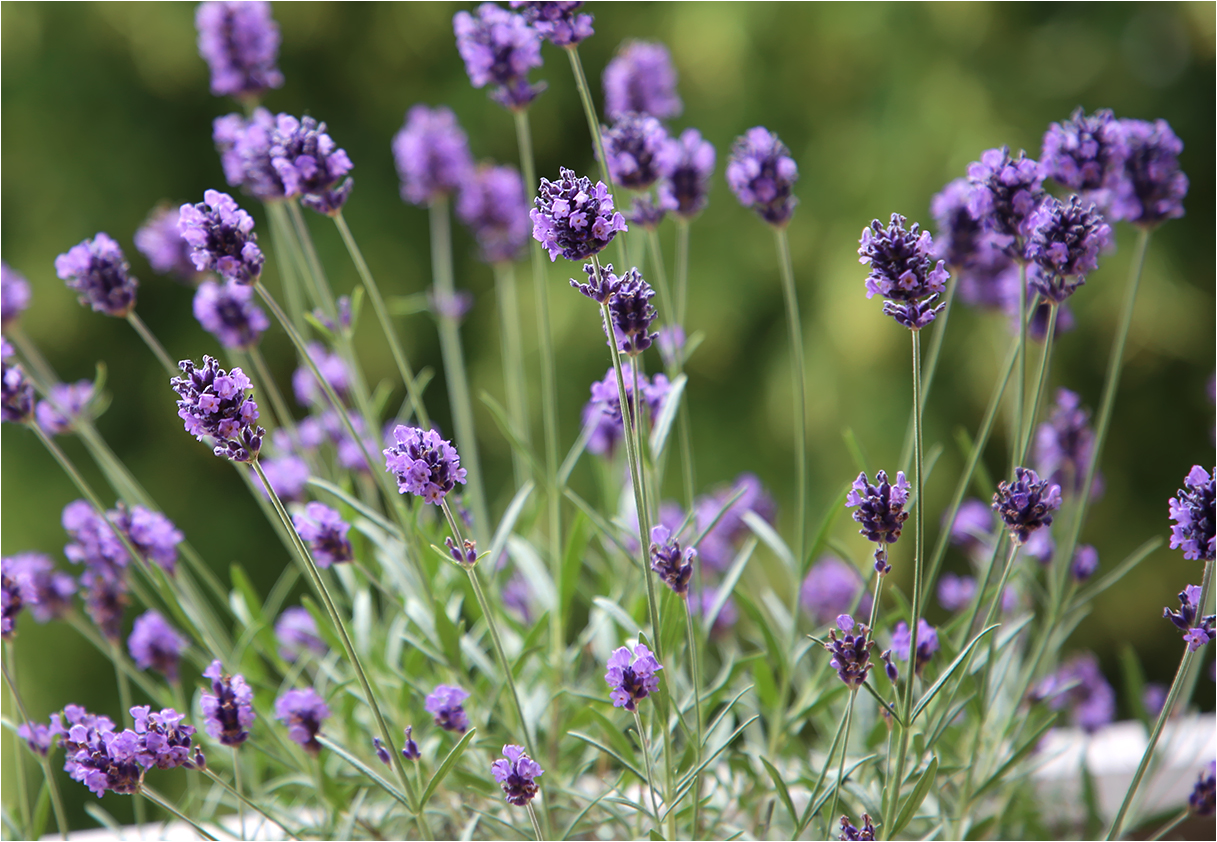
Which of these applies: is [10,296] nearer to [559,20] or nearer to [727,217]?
[559,20]

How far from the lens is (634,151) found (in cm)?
77

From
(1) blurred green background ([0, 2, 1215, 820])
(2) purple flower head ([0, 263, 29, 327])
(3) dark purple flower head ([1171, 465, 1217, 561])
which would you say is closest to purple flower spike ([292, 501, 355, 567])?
(2) purple flower head ([0, 263, 29, 327])

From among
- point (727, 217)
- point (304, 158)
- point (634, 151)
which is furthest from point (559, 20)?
point (727, 217)

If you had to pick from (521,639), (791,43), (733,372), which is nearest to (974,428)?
(733,372)

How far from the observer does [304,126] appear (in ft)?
2.37

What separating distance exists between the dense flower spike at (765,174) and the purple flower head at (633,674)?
379 mm

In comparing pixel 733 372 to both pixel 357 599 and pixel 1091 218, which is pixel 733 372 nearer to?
pixel 357 599

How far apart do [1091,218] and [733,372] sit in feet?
5.92

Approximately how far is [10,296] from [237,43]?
1.06 feet

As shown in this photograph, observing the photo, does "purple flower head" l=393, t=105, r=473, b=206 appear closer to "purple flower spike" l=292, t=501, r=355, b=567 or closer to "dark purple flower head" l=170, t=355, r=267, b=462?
"purple flower spike" l=292, t=501, r=355, b=567

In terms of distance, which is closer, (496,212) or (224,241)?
(224,241)

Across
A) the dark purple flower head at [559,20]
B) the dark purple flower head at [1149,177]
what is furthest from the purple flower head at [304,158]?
the dark purple flower head at [1149,177]

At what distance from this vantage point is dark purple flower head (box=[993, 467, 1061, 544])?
1.88 ft

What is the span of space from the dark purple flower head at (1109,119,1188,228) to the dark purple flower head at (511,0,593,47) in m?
0.43
